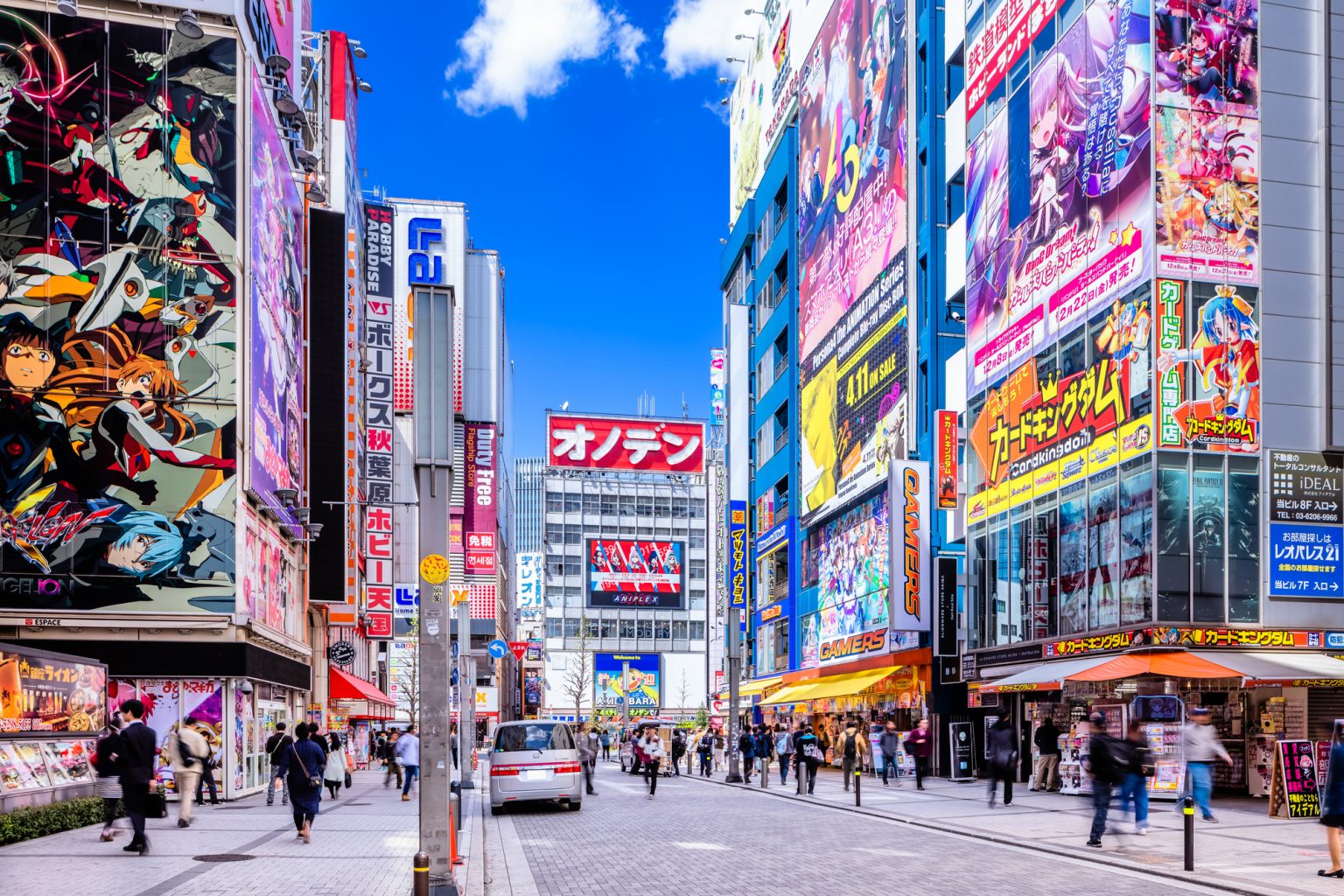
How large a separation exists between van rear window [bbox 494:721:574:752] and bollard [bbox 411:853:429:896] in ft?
45.0

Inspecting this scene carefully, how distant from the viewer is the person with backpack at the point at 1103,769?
1686cm

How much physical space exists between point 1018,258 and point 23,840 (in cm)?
2560

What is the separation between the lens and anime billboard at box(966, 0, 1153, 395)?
28.5m

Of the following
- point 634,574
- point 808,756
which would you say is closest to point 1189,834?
point 808,756

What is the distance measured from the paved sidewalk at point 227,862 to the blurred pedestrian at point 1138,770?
29.2 ft

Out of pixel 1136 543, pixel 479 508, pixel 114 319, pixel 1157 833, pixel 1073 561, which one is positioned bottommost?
pixel 1157 833

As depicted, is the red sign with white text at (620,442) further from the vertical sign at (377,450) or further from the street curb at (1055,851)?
the street curb at (1055,851)

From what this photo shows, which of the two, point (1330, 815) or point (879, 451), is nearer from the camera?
point (1330, 815)

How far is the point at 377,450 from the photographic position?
202ft

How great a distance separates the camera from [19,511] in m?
27.2

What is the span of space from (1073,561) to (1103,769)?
1440 cm

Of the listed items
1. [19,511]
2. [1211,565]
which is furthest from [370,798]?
[1211,565]

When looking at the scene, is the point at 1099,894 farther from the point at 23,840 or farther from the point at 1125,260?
the point at 1125,260

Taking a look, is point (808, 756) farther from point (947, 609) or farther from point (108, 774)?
point (108, 774)
